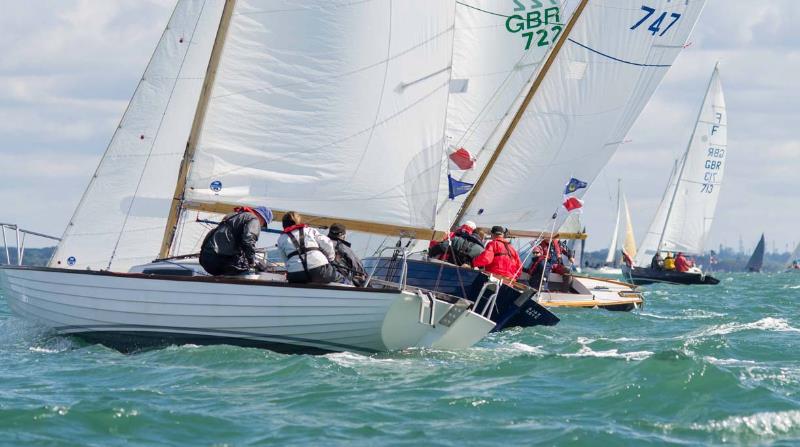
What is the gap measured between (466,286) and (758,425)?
24.7ft

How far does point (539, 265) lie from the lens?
79.3 feet

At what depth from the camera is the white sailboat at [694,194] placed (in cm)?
5547

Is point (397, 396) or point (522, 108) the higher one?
point (522, 108)

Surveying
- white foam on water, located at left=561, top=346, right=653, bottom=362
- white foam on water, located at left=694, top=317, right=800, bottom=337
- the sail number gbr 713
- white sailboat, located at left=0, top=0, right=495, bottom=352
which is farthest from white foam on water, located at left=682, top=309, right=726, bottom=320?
the sail number gbr 713

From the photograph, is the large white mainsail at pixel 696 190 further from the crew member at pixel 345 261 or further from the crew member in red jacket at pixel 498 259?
the crew member at pixel 345 261

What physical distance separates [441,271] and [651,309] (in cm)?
1103

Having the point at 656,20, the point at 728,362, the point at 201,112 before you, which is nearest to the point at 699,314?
the point at 656,20

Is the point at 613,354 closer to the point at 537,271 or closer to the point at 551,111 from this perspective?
the point at 537,271

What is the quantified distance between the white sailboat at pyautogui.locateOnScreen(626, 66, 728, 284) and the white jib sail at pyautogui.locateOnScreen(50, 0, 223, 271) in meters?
38.0

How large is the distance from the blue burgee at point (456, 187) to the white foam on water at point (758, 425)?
12.3 m

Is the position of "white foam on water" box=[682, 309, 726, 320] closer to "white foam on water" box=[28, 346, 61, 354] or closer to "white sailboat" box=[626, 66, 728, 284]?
"white foam on water" box=[28, 346, 61, 354]

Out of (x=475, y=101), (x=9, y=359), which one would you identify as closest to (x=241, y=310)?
(x=9, y=359)

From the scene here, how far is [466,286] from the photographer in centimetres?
1750

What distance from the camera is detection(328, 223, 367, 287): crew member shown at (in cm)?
1465
